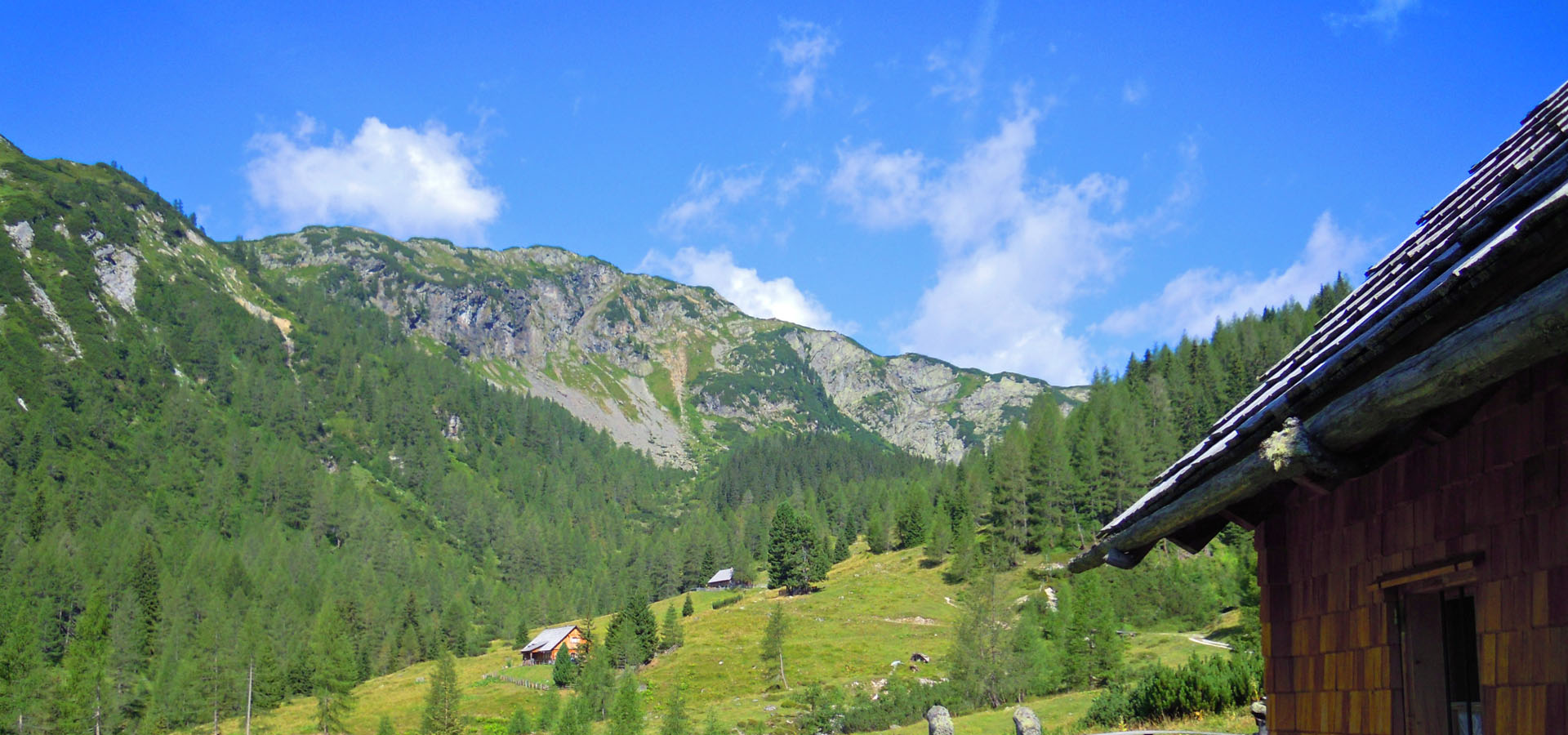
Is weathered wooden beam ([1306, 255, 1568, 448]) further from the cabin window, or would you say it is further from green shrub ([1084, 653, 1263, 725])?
green shrub ([1084, 653, 1263, 725])

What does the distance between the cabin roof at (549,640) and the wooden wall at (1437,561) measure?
348 feet

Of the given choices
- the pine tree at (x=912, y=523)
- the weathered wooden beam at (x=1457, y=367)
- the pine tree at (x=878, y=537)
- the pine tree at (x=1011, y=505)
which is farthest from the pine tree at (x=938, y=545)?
the weathered wooden beam at (x=1457, y=367)

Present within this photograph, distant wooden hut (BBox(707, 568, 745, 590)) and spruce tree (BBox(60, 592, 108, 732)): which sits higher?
distant wooden hut (BBox(707, 568, 745, 590))

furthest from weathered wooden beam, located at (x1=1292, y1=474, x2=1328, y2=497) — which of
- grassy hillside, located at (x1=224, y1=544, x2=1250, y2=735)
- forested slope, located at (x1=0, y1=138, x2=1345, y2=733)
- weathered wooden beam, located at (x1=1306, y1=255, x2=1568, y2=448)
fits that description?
forested slope, located at (x1=0, y1=138, x2=1345, y2=733)

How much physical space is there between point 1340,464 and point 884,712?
5297 cm

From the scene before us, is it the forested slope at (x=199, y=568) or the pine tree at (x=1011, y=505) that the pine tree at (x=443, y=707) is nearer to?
the forested slope at (x=199, y=568)

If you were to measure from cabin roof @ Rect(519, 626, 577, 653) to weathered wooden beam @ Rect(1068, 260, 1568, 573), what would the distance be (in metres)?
108

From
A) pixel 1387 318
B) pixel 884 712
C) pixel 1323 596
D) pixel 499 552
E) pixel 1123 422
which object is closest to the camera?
pixel 1387 318

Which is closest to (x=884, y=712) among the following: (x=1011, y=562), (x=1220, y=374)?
(x=1011, y=562)

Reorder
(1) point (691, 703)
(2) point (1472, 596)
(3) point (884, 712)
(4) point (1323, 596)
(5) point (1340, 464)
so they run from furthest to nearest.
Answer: (1) point (691, 703) < (3) point (884, 712) < (4) point (1323, 596) < (2) point (1472, 596) < (5) point (1340, 464)

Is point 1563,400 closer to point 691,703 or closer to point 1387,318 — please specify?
point 1387,318

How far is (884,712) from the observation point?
178ft

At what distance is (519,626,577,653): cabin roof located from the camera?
353ft

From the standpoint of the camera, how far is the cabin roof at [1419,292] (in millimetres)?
3875
